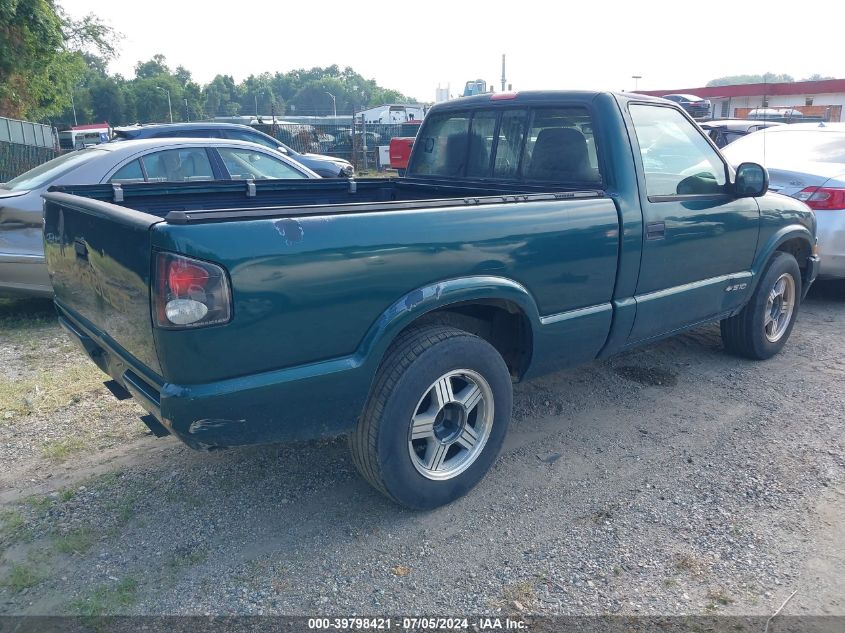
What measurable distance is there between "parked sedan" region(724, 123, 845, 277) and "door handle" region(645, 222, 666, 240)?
3.39 m

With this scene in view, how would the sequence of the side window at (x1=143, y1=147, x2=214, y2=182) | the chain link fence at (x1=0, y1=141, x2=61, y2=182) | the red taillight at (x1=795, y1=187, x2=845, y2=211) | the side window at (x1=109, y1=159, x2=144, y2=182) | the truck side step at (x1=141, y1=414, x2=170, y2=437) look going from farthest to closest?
the chain link fence at (x1=0, y1=141, x2=61, y2=182)
the red taillight at (x1=795, y1=187, x2=845, y2=211)
the side window at (x1=143, y1=147, x2=214, y2=182)
the side window at (x1=109, y1=159, x2=144, y2=182)
the truck side step at (x1=141, y1=414, x2=170, y2=437)

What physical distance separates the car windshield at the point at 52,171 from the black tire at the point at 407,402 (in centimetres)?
426

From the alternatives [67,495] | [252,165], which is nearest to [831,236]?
[252,165]

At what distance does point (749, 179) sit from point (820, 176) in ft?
9.27

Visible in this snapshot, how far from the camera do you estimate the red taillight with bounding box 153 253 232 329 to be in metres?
2.44

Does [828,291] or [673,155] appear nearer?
[673,155]

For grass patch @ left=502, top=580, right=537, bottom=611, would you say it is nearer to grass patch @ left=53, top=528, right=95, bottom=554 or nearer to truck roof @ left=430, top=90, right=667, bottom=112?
grass patch @ left=53, top=528, right=95, bottom=554

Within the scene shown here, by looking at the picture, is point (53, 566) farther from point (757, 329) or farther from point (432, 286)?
point (757, 329)

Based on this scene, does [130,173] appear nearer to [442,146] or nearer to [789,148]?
[442,146]

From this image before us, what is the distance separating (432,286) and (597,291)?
3.81 ft

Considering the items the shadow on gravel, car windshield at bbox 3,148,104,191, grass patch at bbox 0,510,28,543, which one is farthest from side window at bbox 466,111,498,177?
the shadow on gravel

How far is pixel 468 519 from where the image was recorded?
327 cm

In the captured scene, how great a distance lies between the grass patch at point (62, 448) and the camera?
3.84 metres

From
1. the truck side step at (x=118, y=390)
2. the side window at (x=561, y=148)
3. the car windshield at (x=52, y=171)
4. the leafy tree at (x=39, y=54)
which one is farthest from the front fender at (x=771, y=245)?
the leafy tree at (x=39, y=54)
